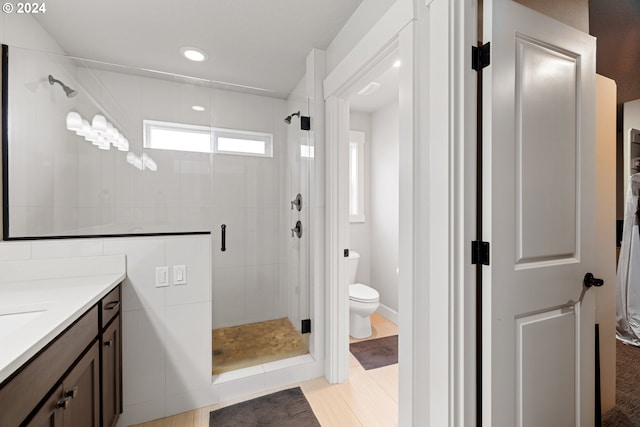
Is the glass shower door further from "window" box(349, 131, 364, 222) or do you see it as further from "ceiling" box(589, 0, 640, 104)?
"ceiling" box(589, 0, 640, 104)

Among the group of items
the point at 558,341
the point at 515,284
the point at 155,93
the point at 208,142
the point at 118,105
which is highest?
the point at 155,93

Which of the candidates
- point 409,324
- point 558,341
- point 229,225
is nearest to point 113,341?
point 229,225

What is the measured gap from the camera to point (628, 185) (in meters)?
2.61

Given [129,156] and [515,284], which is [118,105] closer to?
[129,156]

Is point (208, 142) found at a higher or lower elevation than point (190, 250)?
higher

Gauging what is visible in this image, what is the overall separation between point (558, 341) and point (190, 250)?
198 cm

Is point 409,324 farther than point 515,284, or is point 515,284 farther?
point 409,324

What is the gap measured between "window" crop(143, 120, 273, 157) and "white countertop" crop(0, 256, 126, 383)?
81 centimetres

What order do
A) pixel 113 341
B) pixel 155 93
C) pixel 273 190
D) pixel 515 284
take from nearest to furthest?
pixel 515 284, pixel 113 341, pixel 155 93, pixel 273 190

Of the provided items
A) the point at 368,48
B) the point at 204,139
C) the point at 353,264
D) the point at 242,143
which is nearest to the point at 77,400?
the point at 204,139

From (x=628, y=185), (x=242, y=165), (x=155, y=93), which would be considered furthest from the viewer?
(x=628, y=185)

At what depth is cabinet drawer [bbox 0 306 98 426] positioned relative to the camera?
A: 0.67 m

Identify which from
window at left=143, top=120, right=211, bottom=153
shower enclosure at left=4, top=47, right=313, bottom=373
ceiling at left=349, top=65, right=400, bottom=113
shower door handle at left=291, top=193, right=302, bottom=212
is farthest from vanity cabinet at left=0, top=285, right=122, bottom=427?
ceiling at left=349, top=65, right=400, bottom=113

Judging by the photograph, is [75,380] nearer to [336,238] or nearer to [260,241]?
[260,241]
